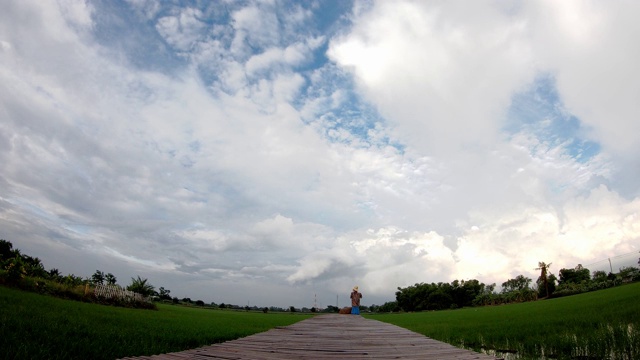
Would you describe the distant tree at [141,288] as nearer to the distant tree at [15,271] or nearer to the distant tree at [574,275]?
the distant tree at [15,271]

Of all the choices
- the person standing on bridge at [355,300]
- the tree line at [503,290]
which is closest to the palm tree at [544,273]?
the tree line at [503,290]

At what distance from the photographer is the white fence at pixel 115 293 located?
1972 cm

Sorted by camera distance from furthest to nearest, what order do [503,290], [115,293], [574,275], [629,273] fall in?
[503,290] < [574,275] < [629,273] < [115,293]

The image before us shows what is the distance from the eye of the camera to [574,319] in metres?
10.2

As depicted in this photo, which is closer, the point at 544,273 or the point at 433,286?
the point at 544,273

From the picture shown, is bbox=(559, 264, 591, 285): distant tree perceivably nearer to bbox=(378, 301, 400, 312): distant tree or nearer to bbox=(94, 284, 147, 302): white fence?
bbox=(378, 301, 400, 312): distant tree

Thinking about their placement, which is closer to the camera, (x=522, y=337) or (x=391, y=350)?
(x=391, y=350)

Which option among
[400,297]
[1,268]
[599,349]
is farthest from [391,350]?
[400,297]

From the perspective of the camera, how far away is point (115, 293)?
2112 centimetres

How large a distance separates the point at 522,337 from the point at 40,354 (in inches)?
415

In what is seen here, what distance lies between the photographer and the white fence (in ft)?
64.7

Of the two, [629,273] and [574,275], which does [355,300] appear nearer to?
[629,273]

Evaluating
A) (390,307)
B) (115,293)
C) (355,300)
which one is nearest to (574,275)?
(390,307)

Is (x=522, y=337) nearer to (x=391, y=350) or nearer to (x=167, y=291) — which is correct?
(x=391, y=350)
